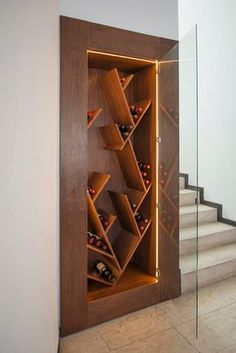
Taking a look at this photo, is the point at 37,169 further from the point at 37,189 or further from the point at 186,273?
the point at 186,273

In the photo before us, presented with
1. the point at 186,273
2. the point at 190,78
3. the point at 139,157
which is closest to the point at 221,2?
the point at 190,78

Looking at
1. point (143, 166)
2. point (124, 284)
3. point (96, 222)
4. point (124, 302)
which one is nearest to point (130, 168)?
point (143, 166)

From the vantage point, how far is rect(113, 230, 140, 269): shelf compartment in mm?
2330

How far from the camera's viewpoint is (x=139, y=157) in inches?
101

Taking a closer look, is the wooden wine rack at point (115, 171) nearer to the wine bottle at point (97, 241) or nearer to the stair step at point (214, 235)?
the wine bottle at point (97, 241)

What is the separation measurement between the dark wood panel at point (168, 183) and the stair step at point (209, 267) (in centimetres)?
9

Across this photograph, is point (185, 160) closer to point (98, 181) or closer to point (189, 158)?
point (189, 158)

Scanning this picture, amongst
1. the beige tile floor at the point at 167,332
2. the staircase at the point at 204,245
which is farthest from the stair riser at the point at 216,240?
the beige tile floor at the point at 167,332

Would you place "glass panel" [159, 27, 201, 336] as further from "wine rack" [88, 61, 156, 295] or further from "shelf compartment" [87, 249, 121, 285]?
"shelf compartment" [87, 249, 121, 285]

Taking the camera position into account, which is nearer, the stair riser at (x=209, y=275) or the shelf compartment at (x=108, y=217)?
the shelf compartment at (x=108, y=217)

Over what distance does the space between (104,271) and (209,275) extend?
1.17m

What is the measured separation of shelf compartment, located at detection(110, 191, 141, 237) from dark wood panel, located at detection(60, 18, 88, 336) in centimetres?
48

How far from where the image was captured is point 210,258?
2854 millimetres

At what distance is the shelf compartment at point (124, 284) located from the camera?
7.02 feet
